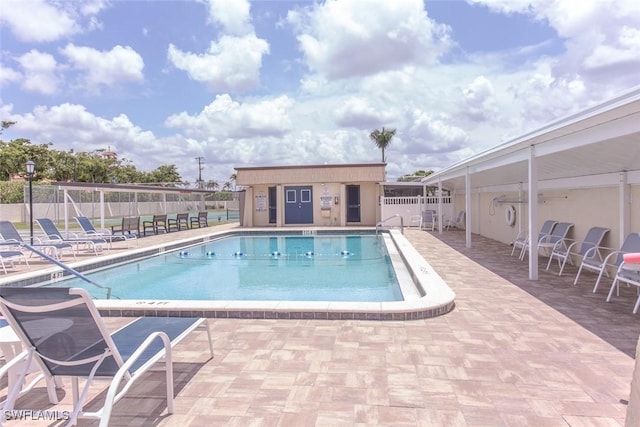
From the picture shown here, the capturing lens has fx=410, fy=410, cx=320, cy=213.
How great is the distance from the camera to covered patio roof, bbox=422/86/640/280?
441cm

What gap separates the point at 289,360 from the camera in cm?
364

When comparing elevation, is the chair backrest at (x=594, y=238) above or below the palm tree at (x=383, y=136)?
below

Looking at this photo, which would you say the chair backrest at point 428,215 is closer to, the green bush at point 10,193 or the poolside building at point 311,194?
the poolside building at point 311,194

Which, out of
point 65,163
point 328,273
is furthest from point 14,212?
point 328,273

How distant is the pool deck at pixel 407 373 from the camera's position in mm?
2723

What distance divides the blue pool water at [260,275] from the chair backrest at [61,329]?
474 cm

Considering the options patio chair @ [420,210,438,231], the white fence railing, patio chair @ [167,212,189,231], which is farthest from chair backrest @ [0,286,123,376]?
the white fence railing

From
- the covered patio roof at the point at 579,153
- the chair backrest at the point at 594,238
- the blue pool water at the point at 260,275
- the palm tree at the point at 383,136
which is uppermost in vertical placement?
the palm tree at the point at 383,136

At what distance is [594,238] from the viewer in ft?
23.8

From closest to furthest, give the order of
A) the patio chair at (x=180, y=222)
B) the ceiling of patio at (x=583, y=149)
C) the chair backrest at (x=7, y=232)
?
1. the ceiling of patio at (x=583, y=149)
2. the chair backrest at (x=7, y=232)
3. the patio chair at (x=180, y=222)

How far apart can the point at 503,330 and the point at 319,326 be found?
198 centimetres

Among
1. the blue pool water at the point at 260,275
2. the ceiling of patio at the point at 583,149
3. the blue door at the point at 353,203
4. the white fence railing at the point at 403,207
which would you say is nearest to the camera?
the ceiling of patio at the point at 583,149

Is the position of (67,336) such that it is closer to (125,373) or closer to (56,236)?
(125,373)

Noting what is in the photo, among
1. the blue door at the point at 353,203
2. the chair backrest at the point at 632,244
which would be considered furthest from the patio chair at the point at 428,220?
the chair backrest at the point at 632,244
